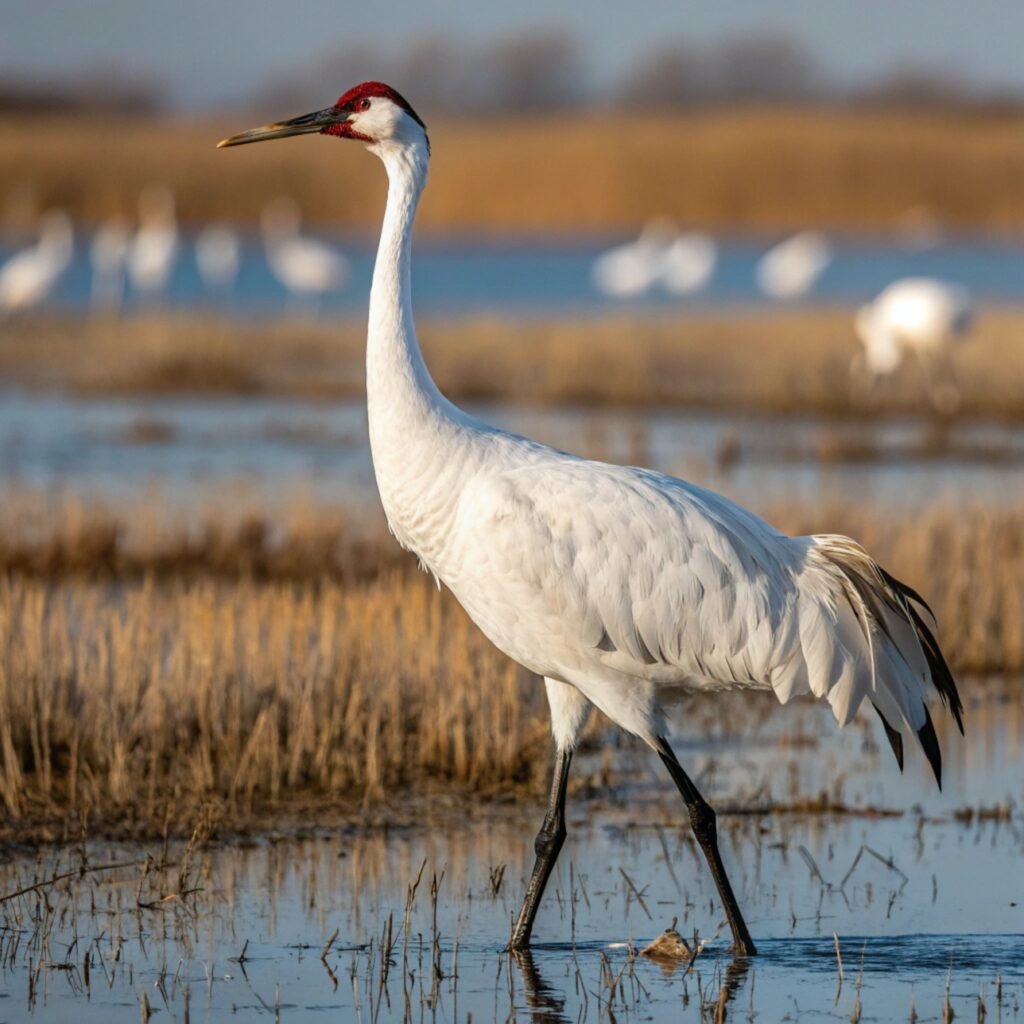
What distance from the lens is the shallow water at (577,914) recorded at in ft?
17.0

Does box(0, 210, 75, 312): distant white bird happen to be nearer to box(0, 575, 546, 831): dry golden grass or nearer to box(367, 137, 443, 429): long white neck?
box(0, 575, 546, 831): dry golden grass

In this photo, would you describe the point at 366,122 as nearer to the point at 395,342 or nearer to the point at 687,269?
Result: the point at 395,342

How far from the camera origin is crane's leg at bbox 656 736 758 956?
5.60 m

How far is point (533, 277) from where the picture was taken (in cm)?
4047

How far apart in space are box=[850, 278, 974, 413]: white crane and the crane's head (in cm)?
1428

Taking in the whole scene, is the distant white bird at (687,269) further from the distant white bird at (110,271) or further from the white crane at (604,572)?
the white crane at (604,572)

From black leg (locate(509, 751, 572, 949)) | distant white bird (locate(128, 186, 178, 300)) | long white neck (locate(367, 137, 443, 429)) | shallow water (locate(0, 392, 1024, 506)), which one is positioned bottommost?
black leg (locate(509, 751, 572, 949))

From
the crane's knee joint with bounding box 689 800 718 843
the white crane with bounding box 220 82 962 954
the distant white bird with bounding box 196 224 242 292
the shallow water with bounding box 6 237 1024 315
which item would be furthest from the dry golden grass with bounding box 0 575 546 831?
the distant white bird with bounding box 196 224 242 292

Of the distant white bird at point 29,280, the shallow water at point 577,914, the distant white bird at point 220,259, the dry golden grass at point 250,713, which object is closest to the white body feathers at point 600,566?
the shallow water at point 577,914

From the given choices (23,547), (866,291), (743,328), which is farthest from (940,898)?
(866,291)

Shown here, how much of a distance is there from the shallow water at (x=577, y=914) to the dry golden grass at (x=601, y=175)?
3160 centimetres

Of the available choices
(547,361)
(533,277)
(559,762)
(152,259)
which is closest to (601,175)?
(533,277)

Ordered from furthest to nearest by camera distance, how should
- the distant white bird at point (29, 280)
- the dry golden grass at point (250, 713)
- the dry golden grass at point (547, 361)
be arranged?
the distant white bird at point (29, 280), the dry golden grass at point (547, 361), the dry golden grass at point (250, 713)

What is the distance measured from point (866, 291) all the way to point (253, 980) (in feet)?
107
